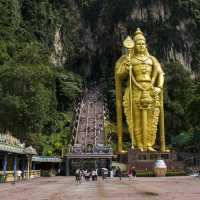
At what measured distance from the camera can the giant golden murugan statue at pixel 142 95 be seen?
112 feet

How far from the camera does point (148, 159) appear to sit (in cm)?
3200

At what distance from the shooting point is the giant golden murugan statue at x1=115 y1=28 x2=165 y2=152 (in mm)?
34219

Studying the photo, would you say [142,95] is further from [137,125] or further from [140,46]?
[140,46]

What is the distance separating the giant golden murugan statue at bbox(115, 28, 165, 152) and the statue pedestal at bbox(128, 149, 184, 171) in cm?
170

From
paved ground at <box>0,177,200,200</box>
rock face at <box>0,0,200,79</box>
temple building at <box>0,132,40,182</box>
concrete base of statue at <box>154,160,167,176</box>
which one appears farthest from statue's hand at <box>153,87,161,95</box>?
rock face at <box>0,0,200,79</box>

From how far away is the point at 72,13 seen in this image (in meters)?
67.1

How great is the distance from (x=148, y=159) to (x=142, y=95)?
486cm

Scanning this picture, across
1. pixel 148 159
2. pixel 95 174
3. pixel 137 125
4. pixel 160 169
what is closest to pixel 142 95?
pixel 137 125

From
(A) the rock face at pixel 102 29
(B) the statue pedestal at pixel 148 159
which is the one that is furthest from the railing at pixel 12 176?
(A) the rock face at pixel 102 29

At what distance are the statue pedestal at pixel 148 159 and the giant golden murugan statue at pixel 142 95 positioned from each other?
1.70 metres

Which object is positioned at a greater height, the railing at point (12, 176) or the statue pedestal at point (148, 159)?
the statue pedestal at point (148, 159)

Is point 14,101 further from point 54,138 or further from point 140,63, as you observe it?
point 54,138

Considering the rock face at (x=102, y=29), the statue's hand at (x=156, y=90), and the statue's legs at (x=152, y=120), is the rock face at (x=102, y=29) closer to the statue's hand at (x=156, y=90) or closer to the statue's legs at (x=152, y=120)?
the statue's hand at (x=156, y=90)

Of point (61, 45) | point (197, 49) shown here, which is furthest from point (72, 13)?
point (197, 49)
